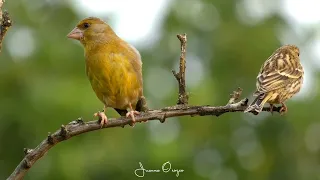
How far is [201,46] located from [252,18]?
1736mm

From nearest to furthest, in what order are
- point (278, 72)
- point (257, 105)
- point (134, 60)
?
point (257, 105) → point (134, 60) → point (278, 72)

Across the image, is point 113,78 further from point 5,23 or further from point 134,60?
point 5,23

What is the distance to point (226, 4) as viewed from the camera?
82.6 ft

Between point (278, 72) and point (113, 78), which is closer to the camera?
point (113, 78)

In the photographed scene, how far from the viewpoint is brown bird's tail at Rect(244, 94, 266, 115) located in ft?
A: 19.2

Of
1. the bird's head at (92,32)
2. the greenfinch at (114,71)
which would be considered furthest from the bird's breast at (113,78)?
the bird's head at (92,32)

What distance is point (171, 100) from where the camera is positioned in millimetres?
19594

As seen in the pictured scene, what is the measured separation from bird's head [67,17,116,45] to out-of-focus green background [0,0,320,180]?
26.9ft

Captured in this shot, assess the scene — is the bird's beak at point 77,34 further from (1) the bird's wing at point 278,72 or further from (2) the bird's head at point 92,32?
(1) the bird's wing at point 278,72

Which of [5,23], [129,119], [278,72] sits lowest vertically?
[129,119]

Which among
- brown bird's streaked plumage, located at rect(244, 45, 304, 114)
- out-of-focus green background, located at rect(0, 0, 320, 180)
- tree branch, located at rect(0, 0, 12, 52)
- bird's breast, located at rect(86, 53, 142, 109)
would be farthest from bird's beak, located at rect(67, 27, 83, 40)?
out-of-focus green background, located at rect(0, 0, 320, 180)

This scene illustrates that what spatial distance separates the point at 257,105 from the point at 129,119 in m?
1.23

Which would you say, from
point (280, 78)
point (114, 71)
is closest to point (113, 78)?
point (114, 71)

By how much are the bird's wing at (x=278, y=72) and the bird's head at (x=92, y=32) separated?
144 cm
